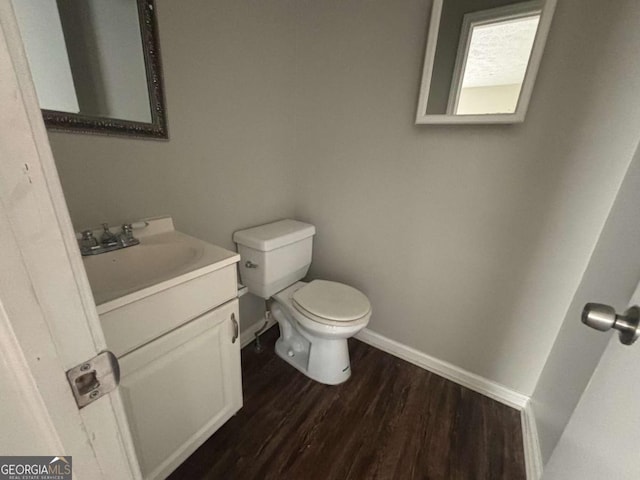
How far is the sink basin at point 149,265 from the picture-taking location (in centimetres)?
67

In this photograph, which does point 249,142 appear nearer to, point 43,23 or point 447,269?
point 43,23

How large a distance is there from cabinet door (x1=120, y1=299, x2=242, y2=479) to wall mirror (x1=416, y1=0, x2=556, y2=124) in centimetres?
122

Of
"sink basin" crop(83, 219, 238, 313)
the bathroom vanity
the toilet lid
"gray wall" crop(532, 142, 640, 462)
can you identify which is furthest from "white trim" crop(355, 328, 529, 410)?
"sink basin" crop(83, 219, 238, 313)

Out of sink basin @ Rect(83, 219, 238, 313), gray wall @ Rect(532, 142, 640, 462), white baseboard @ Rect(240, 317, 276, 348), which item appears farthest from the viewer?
white baseboard @ Rect(240, 317, 276, 348)

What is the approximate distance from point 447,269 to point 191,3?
5.19ft

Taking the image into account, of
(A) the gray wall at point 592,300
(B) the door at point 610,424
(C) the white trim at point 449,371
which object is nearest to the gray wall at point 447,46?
(A) the gray wall at point 592,300

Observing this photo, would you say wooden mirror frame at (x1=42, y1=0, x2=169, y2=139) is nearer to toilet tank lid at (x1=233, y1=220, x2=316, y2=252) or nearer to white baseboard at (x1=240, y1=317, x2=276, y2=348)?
toilet tank lid at (x1=233, y1=220, x2=316, y2=252)

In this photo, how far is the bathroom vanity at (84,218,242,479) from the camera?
2.28ft

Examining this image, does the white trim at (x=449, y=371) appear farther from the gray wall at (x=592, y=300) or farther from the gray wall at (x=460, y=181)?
the gray wall at (x=592, y=300)

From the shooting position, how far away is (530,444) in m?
1.16

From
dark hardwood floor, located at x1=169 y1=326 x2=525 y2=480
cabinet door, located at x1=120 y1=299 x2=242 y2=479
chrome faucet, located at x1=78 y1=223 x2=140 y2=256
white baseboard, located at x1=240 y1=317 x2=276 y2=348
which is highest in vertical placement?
chrome faucet, located at x1=78 y1=223 x2=140 y2=256

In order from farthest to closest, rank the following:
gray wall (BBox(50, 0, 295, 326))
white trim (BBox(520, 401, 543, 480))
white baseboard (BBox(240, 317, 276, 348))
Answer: white baseboard (BBox(240, 317, 276, 348)), white trim (BBox(520, 401, 543, 480)), gray wall (BBox(50, 0, 295, 326))

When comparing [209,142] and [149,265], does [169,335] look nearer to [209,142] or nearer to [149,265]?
[149,265]

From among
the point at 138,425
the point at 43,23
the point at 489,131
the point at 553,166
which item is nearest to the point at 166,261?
the point at 138,425
